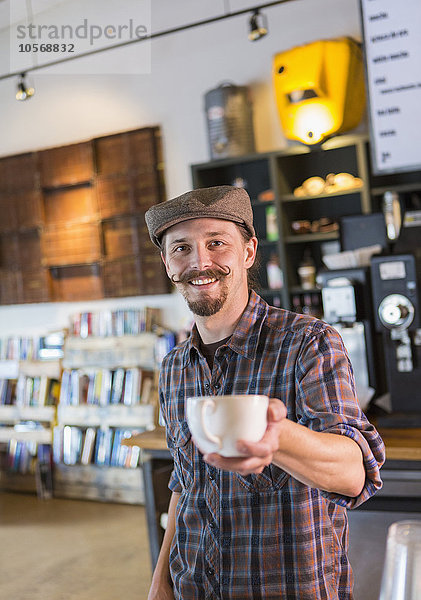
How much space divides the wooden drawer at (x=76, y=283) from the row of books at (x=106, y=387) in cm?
65

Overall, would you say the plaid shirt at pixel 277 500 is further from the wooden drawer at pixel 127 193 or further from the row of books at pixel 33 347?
the row of books at pixel 33 347

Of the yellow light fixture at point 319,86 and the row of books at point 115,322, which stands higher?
the yellow light fixture at point 319,86

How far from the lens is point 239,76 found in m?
5.55

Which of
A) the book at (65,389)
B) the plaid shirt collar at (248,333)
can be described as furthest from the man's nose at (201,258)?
the book at (65,389)

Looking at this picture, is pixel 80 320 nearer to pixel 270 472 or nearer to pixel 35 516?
pixel 35 516

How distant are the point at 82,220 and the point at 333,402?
5138 mm

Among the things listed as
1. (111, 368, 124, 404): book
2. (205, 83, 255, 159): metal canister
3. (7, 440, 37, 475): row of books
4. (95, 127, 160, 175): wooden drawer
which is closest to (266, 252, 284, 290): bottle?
(205, 83, 255, 159): metal canister

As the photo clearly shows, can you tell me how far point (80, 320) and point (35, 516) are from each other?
5.35 feet

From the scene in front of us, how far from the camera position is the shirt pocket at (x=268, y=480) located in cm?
151

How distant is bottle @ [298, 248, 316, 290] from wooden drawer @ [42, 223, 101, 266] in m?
1.87

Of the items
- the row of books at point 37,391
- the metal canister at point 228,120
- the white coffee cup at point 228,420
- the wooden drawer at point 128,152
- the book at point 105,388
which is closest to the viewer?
the white coffee cup at point 228,420

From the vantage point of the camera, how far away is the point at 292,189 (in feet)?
17.6

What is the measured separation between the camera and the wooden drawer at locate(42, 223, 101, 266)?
6266 millimetres

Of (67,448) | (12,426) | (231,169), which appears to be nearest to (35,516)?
(67,448)
